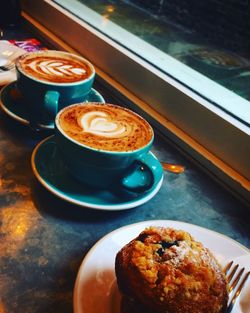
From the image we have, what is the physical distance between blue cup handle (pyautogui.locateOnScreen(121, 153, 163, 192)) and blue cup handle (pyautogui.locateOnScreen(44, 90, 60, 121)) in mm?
205

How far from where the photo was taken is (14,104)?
2.79ft

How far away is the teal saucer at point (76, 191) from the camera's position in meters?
0.63

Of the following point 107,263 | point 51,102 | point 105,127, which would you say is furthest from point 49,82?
point 107,263

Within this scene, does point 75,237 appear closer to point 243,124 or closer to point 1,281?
point 1,281

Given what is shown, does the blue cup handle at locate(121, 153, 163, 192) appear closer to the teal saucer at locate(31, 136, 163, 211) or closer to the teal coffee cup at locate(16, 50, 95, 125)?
the teal saucer at locate(31, 136, 163, 211)

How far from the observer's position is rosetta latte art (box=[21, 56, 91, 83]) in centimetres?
80

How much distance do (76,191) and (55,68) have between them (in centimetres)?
34

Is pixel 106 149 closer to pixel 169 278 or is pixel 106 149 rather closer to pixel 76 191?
pixel 76 191

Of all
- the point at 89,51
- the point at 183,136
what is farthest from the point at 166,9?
the point at 183,136

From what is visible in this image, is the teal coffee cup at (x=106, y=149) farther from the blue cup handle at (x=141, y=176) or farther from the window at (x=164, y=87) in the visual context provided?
the window at (x=164, y=87)

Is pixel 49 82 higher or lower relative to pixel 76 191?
higher

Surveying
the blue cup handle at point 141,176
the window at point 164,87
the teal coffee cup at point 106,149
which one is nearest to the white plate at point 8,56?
the window at point 164,87

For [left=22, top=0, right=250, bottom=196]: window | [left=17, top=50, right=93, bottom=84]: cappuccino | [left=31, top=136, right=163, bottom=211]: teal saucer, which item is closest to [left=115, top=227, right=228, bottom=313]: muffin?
[left=31, top=136, right=163, bottom=211]: teal saucer

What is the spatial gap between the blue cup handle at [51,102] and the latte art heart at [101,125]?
0.07 metres
